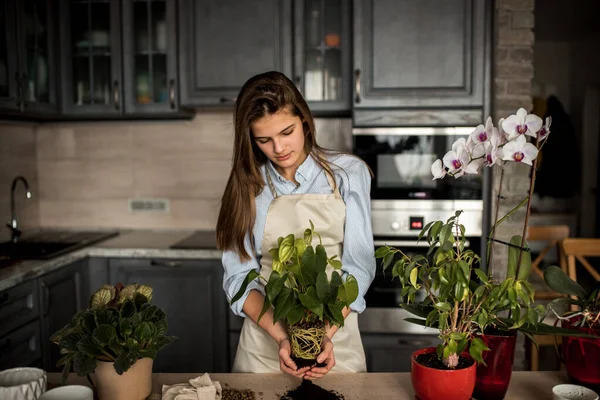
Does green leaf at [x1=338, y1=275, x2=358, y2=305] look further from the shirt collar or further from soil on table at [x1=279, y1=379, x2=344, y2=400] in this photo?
the shirt collar

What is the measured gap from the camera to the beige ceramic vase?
1066 mm

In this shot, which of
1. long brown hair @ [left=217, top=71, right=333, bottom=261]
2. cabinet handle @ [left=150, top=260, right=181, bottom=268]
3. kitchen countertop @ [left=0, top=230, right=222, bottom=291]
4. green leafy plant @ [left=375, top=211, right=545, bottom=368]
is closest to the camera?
green leafy plant @ [left=375, top=211, right=545, bottom=368]

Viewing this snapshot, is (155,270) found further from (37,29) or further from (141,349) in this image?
(141,349)

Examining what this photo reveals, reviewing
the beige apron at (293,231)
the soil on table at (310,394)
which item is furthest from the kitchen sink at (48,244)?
the soil on table at (310,394)

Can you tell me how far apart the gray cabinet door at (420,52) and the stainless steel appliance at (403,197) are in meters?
0.15

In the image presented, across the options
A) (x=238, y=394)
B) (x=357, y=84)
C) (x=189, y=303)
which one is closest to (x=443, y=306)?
(x=238, y=394)

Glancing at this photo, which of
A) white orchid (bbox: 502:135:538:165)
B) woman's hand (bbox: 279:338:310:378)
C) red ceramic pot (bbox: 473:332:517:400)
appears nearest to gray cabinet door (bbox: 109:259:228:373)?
woman's hand (bbox: 279:338:310:378)

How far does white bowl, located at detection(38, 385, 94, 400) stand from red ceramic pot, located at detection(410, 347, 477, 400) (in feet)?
2.00

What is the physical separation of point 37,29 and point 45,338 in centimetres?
154

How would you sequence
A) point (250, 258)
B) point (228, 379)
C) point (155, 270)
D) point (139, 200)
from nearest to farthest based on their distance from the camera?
point (228, 379) → point (250, 258) → point (155, 270) → point (139, 200)

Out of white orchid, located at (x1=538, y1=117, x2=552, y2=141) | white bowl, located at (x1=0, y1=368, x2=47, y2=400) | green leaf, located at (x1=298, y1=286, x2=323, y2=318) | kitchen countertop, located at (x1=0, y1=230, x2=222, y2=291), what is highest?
white orchid, located at (x1=538, y1=117, x2=552, y2=141)

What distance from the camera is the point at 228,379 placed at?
1.27 meters

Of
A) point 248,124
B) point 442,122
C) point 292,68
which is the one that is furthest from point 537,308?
point 292,68

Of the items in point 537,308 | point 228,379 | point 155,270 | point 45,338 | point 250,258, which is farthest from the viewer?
point 155,270
